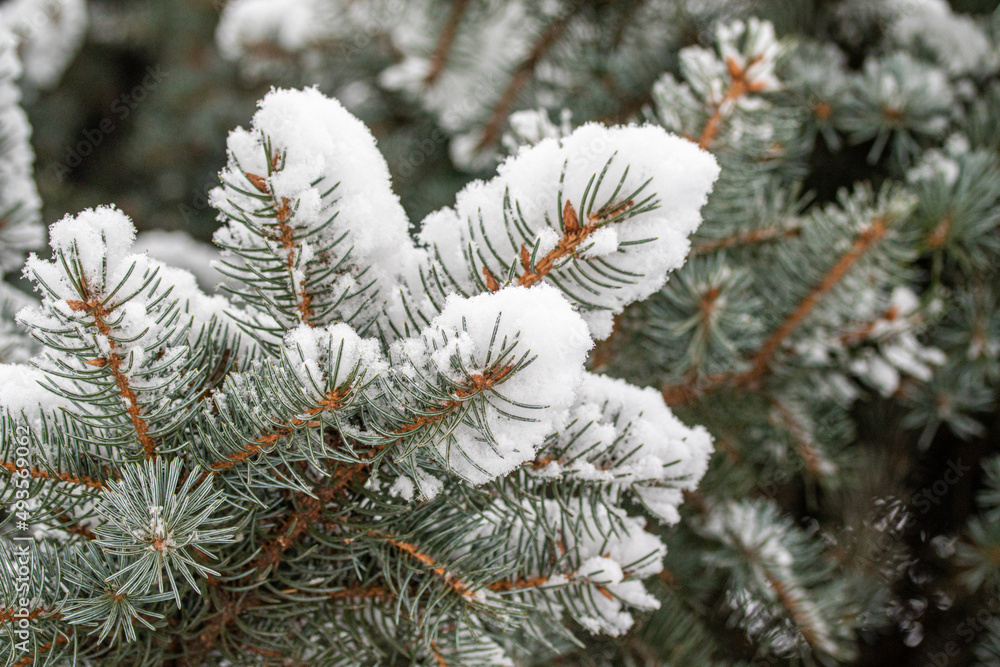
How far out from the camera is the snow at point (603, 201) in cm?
40

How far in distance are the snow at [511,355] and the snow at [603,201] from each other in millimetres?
66

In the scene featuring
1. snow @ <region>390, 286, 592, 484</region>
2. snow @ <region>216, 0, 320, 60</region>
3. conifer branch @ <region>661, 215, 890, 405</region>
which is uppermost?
snow @ <region>216, 0, 320, 60</region>

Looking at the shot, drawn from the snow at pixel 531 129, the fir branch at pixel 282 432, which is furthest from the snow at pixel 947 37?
the fir branch at pixel 282 432

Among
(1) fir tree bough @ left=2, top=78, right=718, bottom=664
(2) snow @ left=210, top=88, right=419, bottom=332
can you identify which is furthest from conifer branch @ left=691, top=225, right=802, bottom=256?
(2) snow @ left=210, top=88, right=419, bottom=332

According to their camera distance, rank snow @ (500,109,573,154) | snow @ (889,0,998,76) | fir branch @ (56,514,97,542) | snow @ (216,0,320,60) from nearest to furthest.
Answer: fir branch @ (56,514,97,542) → snow @ (500,109,573,154) → snow @ (889,0,998,76) → snow @ (216,0,320,60)

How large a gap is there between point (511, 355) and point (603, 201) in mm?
124

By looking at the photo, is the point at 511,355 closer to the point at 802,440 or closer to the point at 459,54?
the point at 802,440

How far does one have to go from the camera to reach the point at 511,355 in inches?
13.5

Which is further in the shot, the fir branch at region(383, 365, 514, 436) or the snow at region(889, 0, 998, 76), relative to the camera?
→ the snow at region(889, 0, 998, 76)

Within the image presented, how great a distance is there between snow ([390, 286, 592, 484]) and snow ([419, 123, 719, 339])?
0.22 feet

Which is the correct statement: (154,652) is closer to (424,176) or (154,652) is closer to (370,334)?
(370,334)

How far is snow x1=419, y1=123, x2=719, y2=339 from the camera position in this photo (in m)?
0.40

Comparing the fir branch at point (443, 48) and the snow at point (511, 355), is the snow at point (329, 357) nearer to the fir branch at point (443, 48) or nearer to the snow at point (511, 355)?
the snow at point (511, 355)

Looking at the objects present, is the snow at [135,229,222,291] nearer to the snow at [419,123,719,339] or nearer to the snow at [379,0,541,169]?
the snow at [379,0,541,169]
